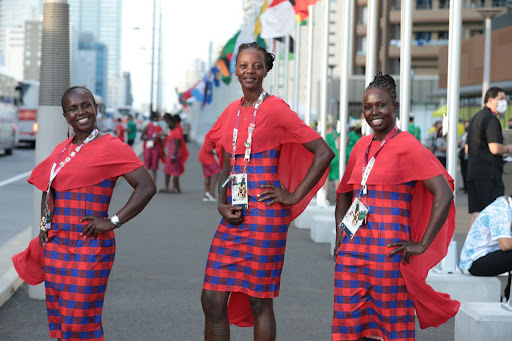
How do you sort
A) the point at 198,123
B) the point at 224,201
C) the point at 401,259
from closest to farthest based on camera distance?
the point at 401,259
the point at 224,201
the point at 198,123

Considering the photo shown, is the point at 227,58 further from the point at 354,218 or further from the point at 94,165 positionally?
the point at 354,218

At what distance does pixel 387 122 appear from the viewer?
4738mm

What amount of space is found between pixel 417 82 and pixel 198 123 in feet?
58.0

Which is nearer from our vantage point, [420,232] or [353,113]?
[420,232]

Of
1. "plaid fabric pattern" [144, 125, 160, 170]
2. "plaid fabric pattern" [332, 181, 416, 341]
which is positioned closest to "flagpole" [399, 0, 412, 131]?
"plaid fabric pattern" [332, 181, 416, 341]

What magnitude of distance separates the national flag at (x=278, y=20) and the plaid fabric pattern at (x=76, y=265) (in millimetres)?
14194

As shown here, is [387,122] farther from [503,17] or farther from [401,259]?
[503,17]

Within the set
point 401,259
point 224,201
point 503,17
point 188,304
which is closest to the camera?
point 401,259

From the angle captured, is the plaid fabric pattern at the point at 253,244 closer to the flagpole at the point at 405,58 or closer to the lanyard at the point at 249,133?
the lanyard at the point at 249,133

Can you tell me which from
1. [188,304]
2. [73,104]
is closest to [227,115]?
[73,104]

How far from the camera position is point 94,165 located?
4.79 metres

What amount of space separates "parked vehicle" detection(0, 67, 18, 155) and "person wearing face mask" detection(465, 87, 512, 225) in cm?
2624

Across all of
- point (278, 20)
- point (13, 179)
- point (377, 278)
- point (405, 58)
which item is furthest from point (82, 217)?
point (13, 179)

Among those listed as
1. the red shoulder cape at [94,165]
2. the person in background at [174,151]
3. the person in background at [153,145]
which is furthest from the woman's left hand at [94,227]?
the person in background at [153,145]
